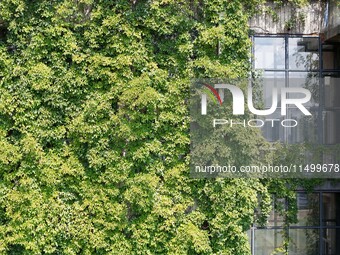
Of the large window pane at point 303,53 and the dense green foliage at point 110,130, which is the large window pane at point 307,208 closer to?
the dense green foliage at point 110,130

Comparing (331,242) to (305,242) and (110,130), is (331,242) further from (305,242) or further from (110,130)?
(110,130)

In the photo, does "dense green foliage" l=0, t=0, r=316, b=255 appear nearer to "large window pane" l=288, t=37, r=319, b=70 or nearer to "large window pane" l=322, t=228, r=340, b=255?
"large window pane" l=288, t=37, r=319, b=70

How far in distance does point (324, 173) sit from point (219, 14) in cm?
369

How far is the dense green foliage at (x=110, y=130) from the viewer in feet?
24.9

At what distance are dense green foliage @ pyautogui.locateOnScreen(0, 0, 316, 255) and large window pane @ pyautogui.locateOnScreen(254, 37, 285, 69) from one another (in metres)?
0.79

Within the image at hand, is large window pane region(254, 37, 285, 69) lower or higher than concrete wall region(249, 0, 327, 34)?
lower

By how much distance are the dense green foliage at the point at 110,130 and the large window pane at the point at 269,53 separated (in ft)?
2.59

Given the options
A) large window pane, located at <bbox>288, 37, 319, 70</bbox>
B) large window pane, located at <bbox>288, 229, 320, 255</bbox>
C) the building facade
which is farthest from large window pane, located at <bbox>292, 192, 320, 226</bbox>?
large window pane, located at <bbox>288, 37, 319, 70</bbox>

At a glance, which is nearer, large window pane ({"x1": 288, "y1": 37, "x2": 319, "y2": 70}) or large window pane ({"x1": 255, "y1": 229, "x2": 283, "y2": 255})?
large window pane ({"x1": 255, "y1": 229, "x2": 283, "y2": 255})

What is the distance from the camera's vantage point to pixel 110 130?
7656 millimetres

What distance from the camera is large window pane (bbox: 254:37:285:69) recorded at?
8555 millimetres

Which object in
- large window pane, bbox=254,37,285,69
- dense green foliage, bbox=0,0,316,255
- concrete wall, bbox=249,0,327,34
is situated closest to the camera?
dense green foliage, bbox=0,0,316,255

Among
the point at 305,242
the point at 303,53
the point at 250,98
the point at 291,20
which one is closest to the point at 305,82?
the point at 303,53

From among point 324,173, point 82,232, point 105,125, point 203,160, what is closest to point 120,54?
point 105,125
